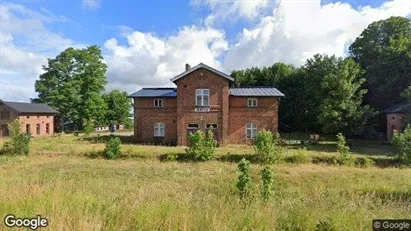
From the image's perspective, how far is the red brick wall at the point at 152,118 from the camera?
3144 cm

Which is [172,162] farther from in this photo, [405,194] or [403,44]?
[403,44]

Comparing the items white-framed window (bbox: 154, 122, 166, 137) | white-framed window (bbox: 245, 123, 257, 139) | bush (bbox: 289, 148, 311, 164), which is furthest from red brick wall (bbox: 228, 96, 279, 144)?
bush (bbox: 289, 148, 311, 164)

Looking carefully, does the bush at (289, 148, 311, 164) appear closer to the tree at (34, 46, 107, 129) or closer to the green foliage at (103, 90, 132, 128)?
the tree at (34, 46, 107, 129)

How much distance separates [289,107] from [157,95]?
22.6 meters

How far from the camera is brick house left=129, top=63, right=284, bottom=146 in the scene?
1170 inches

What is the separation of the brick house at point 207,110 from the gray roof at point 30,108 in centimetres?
2327

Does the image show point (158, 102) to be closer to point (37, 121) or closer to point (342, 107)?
point (342, 107)

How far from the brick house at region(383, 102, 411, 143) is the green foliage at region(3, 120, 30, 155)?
36961 mm

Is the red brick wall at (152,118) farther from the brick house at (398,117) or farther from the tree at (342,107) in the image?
the brick house at (398,117)

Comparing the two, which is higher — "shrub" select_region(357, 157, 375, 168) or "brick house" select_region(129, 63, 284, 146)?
"brick house" select_region(129, 63, 284, 146)

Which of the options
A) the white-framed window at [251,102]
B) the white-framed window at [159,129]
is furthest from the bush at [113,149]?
the white-framed window at [251,102]

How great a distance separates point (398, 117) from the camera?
32.7 m

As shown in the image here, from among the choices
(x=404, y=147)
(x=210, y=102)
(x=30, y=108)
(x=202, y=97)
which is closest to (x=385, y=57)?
(x=404, y=147)

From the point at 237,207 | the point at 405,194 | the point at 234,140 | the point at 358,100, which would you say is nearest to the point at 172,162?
the point at 234,140
